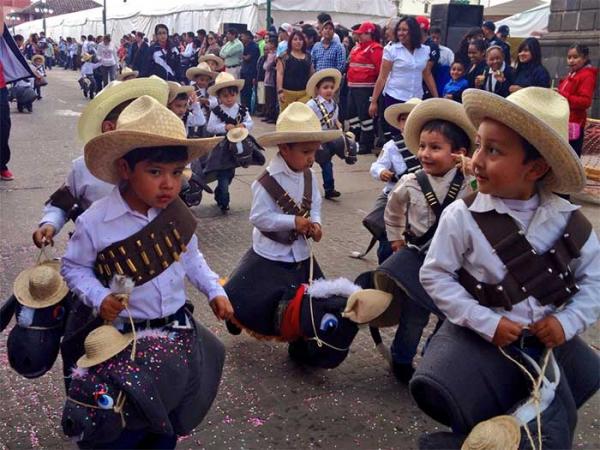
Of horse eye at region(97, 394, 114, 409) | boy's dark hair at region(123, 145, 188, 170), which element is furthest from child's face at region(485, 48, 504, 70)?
horse eye at region(97, 394, 114, 409)

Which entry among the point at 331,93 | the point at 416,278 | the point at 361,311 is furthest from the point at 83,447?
the point at 331,93

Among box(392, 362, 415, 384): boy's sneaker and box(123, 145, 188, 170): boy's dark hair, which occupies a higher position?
box(123, 145, 188, 170): boy's dark hair

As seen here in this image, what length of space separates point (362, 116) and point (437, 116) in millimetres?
7670

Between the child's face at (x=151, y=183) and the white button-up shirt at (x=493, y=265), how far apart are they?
1075mm

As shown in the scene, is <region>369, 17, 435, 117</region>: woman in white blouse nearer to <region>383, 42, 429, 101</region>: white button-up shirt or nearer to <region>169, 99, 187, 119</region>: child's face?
<region>383, 42, 429, 101</region>: white button-up shirt

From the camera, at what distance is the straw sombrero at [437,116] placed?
11.5 feet

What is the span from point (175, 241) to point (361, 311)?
45.7 inches

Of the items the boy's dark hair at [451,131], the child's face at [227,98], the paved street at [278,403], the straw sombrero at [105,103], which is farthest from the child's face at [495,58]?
the straw sombrero at [105,103]

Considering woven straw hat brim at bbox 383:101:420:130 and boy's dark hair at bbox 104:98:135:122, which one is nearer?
boy's dark hair at bbox 104:98:135:122

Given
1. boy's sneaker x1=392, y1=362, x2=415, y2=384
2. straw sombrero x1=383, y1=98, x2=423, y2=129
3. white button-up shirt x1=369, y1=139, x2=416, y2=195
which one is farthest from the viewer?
white button-up shirt x1=369, y1=139, x2=416, y2=195

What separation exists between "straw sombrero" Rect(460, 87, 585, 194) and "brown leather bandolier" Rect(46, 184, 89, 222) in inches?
83.2

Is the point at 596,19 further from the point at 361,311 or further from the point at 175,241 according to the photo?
the point at 175,241

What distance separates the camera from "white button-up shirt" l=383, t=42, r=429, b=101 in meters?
8.74

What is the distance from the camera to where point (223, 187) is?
298 inches
